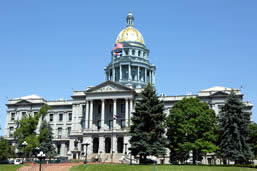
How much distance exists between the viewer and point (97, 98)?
2928 inches

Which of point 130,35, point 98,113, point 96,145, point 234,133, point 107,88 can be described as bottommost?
point 96,145

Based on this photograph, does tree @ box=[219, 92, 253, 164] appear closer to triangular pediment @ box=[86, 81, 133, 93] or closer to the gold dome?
triangular pediment @ box=[86, 81, 133, 93]

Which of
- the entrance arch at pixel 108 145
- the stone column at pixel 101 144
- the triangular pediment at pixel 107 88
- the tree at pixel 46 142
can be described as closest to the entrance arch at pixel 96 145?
the entrance arch at pixel 108 145

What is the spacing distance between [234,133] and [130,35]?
59375mm

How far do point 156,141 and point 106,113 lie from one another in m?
29.3

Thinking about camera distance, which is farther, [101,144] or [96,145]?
[96,145]

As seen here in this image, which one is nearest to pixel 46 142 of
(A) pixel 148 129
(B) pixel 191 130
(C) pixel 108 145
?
(C) pixel 108 145

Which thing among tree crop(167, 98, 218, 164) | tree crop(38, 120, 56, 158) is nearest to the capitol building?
tree crop(38, 120, 56, 158)

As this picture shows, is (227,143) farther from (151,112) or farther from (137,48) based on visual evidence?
(137,48)

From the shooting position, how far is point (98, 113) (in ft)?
251

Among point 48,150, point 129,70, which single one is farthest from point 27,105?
point 129,70

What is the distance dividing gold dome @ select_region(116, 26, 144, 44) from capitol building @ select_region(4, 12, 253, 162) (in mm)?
9597

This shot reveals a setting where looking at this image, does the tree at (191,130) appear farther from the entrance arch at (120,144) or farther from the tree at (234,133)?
the entrance arch at (120,144)

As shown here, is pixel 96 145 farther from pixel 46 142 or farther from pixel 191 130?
pixel 191 130
